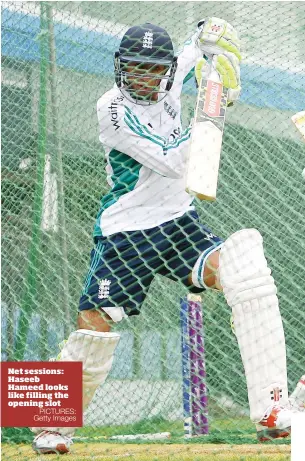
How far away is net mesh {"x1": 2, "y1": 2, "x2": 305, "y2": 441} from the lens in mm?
4480

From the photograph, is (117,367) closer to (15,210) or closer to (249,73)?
(15,210)

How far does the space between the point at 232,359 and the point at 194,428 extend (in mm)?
538

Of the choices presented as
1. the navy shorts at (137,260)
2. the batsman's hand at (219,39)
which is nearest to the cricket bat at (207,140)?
the batsman's hand at (219,39)

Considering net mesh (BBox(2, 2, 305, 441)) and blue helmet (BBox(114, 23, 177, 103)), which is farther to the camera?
net mesh (BBox(2, 2, 305, 441))

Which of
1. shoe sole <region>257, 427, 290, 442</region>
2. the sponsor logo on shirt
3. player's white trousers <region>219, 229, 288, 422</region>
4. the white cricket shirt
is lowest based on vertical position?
shoe sole <region>257, 427, 290, 442</region>

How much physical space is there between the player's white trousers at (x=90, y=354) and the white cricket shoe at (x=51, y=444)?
3 centimetres

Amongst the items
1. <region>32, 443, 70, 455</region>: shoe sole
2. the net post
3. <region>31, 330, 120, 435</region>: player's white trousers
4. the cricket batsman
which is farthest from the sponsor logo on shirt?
<region>32, 443, 70, 455</region>: shoe sole

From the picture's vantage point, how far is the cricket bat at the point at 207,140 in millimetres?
3250

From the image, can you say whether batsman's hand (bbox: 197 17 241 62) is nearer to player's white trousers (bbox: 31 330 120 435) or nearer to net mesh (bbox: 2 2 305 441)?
net mesh (bbox: 2 2 305 441)

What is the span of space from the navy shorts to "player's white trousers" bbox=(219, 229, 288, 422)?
328 millimetres

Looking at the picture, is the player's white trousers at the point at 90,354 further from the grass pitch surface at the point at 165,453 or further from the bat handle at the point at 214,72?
the bat handle at the point at 214,72

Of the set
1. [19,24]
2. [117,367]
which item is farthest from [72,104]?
[117,367]

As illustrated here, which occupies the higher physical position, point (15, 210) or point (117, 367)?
point (15, 210)

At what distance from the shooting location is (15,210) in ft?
15.5
